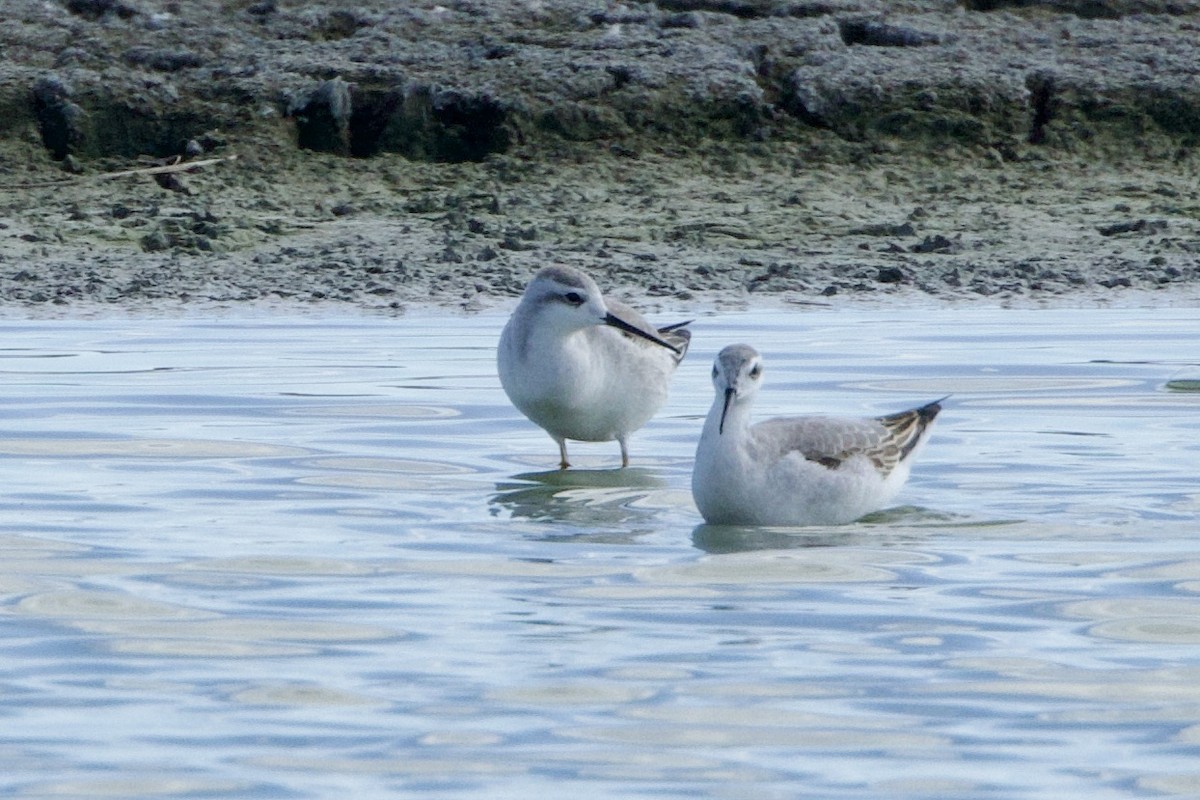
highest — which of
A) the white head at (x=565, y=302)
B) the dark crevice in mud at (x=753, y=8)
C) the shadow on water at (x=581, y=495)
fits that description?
the dark crevice in mud at (x=753, y=8)

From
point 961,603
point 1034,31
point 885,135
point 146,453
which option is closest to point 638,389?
point 146,453

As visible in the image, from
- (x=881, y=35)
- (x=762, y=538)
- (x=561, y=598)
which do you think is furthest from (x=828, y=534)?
(x=881, y=35)

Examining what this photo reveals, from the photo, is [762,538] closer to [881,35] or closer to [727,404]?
[727,404]

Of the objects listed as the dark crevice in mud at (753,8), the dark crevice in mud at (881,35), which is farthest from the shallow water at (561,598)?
the dark crevice in mud at (753,8)

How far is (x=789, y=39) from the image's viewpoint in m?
16.8

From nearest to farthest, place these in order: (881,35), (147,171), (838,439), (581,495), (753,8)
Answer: (838,439)
(581,495)
(147,171)
(881,35)
(753,8)

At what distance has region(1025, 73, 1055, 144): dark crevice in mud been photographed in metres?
16.5

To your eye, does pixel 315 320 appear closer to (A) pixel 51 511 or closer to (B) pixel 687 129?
(B) pixel 687 129

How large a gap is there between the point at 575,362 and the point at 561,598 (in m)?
2.79

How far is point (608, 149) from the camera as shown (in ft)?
53.1

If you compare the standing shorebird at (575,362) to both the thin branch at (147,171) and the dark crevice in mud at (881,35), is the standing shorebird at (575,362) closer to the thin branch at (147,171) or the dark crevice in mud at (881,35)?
the thin branch at (147,171)

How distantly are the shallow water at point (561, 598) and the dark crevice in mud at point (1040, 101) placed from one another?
5.10 m

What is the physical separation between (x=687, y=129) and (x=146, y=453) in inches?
293

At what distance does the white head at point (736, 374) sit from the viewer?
8164 mm
